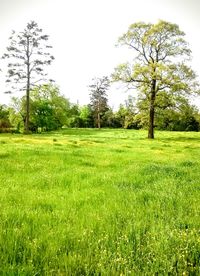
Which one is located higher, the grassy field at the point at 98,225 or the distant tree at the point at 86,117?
the distant tree at the point at 86,117

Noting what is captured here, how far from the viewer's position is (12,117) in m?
58.5

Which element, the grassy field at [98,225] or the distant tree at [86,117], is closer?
the grassy field at [98,225]

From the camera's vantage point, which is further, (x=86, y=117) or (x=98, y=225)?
(x=86, y=117)

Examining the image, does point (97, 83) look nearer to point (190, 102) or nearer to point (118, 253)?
point (190, 102)

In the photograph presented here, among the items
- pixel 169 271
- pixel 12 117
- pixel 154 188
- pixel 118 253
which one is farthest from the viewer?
pixel 12 117

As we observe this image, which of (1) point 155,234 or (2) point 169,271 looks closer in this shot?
(2) point 169,271

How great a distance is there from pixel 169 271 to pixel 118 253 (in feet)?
2.59

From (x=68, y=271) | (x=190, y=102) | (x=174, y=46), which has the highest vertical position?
(x=174, y=46)

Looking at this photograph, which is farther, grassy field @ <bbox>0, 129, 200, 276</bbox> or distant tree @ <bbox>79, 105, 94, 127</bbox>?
distant tree @ <bbox>79, 105, 94, 127</bbox>

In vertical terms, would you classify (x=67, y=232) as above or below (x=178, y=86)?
below

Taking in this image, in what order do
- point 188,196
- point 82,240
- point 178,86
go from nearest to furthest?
point 82,240 < point 188,196 < point 178,86

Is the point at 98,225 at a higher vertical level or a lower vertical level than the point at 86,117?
lower

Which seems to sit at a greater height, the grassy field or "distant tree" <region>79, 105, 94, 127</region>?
"distant tree" <region>79, 105, 94, 127</region>

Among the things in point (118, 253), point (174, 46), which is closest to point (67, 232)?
point (118, 253)
